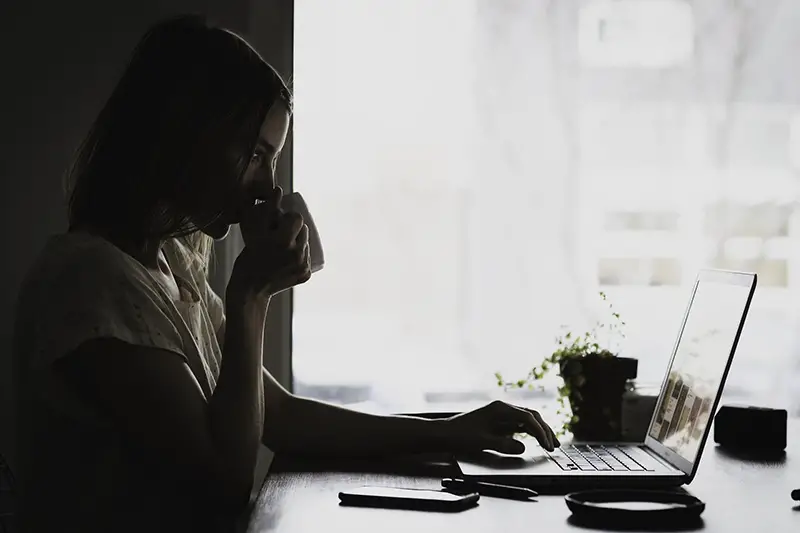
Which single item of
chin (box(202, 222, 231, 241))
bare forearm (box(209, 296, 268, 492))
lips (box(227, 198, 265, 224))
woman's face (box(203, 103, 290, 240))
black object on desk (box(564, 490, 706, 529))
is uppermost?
woman's face (box(203, 103, 290, 240))

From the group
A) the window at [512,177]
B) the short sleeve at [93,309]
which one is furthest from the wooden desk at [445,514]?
the window at [512,177]

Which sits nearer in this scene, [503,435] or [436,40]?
[503,435]

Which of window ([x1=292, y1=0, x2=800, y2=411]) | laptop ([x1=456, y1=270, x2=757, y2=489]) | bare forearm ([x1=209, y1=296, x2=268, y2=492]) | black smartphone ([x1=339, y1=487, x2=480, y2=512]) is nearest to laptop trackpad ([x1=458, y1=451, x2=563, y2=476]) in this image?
laptop ([x1=456, y1=270, x2=757, y2=489])

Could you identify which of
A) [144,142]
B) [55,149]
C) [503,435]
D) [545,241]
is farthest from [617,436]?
[55,149]

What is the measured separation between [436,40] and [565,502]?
148cm

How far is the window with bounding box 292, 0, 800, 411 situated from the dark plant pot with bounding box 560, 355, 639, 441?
68 centimetres

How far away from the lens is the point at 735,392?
8.29 feet

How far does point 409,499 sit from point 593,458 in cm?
43

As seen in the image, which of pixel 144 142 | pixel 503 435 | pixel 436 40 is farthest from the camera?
pixel 436 40

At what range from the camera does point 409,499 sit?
1161 mm

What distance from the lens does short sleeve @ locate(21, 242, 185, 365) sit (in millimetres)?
1179

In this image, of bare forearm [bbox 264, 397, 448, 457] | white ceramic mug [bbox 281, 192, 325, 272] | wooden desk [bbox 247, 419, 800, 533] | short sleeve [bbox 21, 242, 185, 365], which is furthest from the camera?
bare forearm [bbox 264, 397, 448, 457]

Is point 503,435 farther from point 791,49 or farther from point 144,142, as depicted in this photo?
point 791,49

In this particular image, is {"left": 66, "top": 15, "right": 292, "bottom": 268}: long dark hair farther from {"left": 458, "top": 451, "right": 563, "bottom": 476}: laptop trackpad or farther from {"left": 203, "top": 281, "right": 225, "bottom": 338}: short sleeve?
{"left": 458, "top": 451, "right": 563, "bottom": 476}: laptop trackpad
